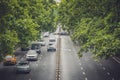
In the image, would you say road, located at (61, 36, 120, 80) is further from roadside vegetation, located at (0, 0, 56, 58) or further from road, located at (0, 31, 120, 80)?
roadside vegetation, located at (0, 0, 56, 58)

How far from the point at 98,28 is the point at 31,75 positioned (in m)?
10.1

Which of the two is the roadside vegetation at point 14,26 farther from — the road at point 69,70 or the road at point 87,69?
the road at point 87,69

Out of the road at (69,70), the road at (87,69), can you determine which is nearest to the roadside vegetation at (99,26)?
the road at (87,69)

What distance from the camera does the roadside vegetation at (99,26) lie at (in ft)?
121

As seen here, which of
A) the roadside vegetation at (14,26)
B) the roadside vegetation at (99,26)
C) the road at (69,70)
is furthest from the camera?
the road at (69,70)

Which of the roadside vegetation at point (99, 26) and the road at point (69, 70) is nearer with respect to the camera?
the roadside vegetation at point (99, 26)

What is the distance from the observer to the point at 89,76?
47.2 meters

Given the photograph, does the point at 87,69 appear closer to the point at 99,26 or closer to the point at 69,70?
the point at 69,70

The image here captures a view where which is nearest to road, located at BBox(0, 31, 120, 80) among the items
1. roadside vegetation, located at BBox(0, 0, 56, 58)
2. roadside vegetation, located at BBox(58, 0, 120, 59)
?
roadside vegetation, located at BBox(0, 0, 56, 58)

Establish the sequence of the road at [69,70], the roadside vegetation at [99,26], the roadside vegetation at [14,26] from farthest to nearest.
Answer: the road at [69,70]
the roadside vegetation at [14,26]
the roadside vegetation at [99,26]

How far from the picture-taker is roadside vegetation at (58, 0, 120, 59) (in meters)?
36.8

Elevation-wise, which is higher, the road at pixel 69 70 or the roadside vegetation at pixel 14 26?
the roadside vegetation at pixel 14 26

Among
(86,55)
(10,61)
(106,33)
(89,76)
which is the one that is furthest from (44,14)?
(106,33)

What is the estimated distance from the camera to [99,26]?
42125 mm
